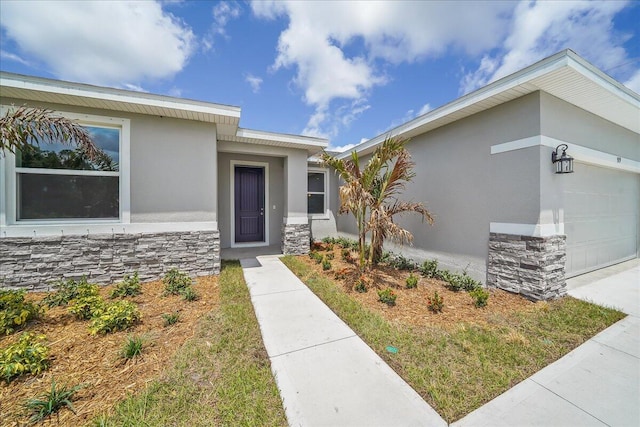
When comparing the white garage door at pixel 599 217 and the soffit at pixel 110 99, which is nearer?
the soffit at pixel 110 99

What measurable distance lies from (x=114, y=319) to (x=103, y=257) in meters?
2.44

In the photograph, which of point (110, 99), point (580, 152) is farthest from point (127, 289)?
point (580, 152)

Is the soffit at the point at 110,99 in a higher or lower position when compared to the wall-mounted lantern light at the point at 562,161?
higher

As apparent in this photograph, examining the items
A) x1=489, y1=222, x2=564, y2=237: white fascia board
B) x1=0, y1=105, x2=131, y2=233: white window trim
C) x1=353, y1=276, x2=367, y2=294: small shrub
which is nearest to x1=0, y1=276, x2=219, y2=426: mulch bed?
x1=0, y1=105, x2=131, y2=233: white window trim

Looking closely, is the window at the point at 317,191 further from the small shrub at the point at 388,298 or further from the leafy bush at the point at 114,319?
the leafy bush at the point at 114,319

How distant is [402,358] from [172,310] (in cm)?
343

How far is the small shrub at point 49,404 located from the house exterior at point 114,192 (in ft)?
11.0

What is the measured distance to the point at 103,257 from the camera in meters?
4.59

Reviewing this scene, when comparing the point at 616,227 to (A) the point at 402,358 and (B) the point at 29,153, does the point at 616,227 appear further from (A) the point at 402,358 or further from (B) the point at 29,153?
(B) the point at 29,153

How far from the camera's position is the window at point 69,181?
431 cm

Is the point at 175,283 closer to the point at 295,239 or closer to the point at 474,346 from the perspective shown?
the point at 295,239

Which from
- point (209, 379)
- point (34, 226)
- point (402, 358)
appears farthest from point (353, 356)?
point (34, 226)

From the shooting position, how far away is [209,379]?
2.21m

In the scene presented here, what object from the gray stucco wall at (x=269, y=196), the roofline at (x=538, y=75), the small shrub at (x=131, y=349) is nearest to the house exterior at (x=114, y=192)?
the gray stucco wall at (x=269, y=196)
